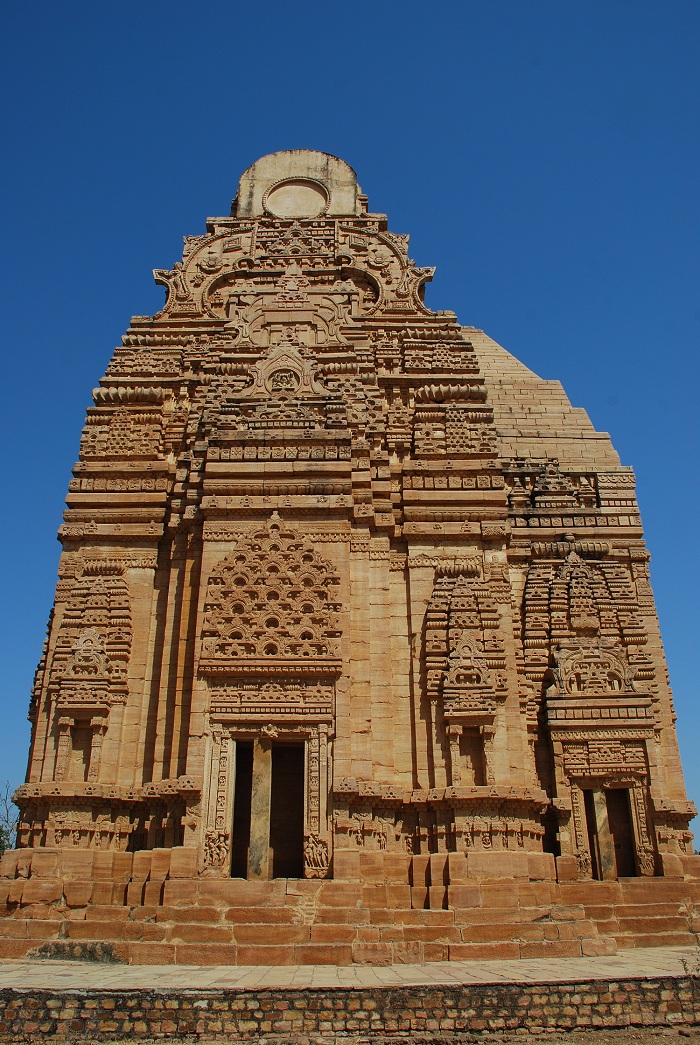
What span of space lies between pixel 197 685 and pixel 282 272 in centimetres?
1073

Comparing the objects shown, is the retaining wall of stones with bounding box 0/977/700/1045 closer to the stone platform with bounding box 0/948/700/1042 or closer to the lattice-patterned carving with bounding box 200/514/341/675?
the stone platform with bounding box 0/948/700/1042

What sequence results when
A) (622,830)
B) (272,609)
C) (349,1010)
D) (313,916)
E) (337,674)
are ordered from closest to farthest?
(349,1010) < (313,916) < (337,674) < (272,609) < (622,830)

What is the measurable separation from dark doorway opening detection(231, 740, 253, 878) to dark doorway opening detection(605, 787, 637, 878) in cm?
638

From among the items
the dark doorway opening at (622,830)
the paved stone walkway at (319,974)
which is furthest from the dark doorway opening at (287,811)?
the dark doorway opening at (622,830)

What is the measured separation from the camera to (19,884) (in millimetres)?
12867

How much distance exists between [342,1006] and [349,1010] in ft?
0.25

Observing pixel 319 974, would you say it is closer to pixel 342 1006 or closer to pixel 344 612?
pixel 342 1006

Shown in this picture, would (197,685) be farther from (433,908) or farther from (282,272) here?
(282,272)

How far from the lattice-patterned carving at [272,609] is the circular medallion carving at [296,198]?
10410 mm

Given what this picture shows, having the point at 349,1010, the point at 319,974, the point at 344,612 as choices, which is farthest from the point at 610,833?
the point at 349,1010

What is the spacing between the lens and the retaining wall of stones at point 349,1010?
7969 mm

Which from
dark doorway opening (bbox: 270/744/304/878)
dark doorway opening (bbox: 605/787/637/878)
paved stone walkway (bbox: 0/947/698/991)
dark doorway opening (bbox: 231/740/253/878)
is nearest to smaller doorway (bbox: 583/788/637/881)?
dark doorway opening (bbox: 605/787/637/878)

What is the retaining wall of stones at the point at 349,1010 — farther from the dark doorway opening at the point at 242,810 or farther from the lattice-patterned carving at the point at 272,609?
the lattice-patterned carving at the point at 272,609

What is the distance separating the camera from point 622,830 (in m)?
14.9
